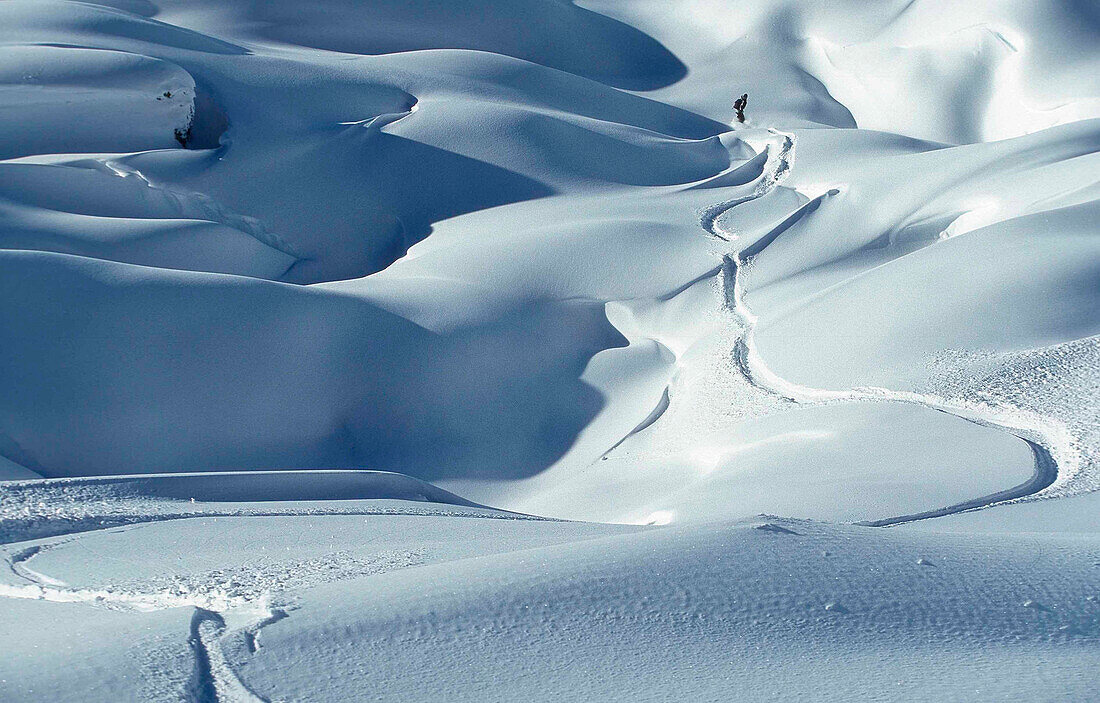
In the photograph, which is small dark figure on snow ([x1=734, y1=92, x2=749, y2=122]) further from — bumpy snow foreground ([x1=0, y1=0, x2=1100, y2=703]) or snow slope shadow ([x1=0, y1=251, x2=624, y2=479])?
snow slope shadow ([x1=0, y1=251, x2=624, y2=479])

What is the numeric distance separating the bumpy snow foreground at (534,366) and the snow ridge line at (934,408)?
0.8 inches

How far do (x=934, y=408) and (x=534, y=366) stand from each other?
194 centimetres

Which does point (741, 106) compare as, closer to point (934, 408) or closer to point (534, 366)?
point (534, 366)

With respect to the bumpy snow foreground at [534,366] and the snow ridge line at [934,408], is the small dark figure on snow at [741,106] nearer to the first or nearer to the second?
the bumpy snow foreground at [534,366]

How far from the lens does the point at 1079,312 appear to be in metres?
3.96

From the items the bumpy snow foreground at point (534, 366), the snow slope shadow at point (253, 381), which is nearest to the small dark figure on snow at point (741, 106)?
the bumpy snow foreground at point (534, 366)

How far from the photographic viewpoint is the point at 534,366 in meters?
4.95

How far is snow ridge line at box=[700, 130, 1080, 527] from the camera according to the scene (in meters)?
2.86

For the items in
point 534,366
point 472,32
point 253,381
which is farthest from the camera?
point 472,32

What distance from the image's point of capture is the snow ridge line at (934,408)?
9.37 ft

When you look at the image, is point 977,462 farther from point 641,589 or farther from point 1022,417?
point 641,589

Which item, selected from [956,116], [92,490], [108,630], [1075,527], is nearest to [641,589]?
[108,630]

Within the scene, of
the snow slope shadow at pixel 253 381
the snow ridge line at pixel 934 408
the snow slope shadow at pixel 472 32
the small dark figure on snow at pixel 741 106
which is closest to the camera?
the snow ridge line at pixel 934 408

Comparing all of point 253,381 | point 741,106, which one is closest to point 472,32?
point 741,106
